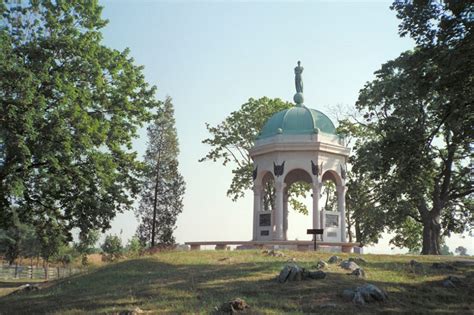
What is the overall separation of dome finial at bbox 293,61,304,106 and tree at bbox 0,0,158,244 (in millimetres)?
11645

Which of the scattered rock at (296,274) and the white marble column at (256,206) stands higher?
the white marble column at (256,206)

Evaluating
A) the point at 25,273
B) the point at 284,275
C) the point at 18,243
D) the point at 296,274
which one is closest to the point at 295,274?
the point at 296,274

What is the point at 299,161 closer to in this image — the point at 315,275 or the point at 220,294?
the point at 315,275

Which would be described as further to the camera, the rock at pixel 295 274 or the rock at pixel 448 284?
the rock at pixel 448 284

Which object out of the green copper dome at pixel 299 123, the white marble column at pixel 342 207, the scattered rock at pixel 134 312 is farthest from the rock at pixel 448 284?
the green copper dome at pixel 299 123

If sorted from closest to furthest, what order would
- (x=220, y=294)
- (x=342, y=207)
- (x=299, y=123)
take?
1. (x=220, y=294)
2. (x=342, y=207)
3. (x=299, y=123)

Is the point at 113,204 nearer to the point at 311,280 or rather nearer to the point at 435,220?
the point at 311,280

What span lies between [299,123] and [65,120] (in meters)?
15.2

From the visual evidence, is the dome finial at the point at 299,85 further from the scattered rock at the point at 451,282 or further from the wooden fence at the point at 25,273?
the wooden fence at the point at 25,273

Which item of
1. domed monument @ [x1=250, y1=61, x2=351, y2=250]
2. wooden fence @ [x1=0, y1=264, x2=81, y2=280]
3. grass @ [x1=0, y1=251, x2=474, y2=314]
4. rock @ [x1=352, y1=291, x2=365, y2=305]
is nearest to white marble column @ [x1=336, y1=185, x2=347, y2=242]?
domed monument @ [x1=250, y1=61, x2=351, y2=250]

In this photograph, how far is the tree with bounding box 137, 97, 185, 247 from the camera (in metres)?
45.1

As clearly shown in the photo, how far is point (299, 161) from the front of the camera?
1166 inches

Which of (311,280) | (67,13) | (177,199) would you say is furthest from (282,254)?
(177,199)

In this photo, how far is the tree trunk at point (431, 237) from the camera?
31109 mm
